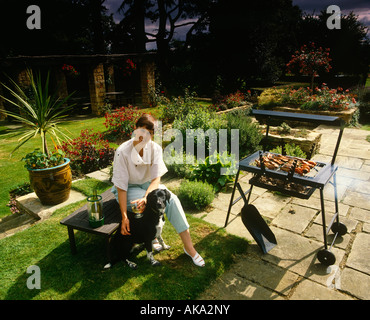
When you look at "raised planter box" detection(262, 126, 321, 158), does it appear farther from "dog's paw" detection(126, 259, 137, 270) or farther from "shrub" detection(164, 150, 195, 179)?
"dog's paw" detection(126, 259, 137, 270)

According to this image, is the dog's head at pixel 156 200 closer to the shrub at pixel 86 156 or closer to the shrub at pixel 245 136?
the shrub at pixel 86 156

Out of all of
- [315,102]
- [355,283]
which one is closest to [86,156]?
[355,283]

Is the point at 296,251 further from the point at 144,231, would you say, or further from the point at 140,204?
the point at 140,204

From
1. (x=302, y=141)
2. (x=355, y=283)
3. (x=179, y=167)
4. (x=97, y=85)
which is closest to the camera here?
(x=355, y=283)

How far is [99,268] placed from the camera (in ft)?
9.62

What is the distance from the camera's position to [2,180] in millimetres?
5770

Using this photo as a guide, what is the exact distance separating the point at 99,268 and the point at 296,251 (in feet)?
7.92

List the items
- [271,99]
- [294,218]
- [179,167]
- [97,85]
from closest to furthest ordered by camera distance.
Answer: [294,218], [179,167], [271,99], [97,85]

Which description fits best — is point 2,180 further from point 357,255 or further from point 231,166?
point 357,255

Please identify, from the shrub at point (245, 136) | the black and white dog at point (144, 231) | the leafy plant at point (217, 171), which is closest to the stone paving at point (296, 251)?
the leafy plant at point (217, 171)

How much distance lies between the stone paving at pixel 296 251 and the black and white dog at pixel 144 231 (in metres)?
0.84

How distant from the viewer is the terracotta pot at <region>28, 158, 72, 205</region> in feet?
13.7
